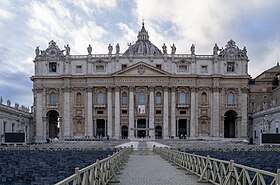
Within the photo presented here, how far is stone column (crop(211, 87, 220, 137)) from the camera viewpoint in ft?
323

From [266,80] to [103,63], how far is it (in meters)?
42.2

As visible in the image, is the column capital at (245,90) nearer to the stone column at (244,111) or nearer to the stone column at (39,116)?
the stone column at (244,111)

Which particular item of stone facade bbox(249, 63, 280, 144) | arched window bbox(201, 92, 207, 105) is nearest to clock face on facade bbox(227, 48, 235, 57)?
arched window bbox(201, 92, 207, 105)

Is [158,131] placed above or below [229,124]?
below

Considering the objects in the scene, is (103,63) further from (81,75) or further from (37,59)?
(37,59)

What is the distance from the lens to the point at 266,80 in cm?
11100

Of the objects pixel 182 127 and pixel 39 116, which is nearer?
pixel 39 116

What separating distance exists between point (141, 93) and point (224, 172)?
8574cm

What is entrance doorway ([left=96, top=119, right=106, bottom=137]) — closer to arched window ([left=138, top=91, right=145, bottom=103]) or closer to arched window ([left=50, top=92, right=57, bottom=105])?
arched window ([left=138, top=91, right=145, bottom=103])

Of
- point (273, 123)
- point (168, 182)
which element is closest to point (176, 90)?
point (273, 123)

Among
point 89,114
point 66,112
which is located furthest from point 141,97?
point 66,112

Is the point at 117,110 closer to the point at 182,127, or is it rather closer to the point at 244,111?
the point at 182,127

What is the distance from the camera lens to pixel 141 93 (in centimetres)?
10019

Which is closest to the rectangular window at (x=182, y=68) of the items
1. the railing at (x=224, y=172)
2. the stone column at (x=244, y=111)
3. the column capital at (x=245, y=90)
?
the column capital at (x=245, y=90)
